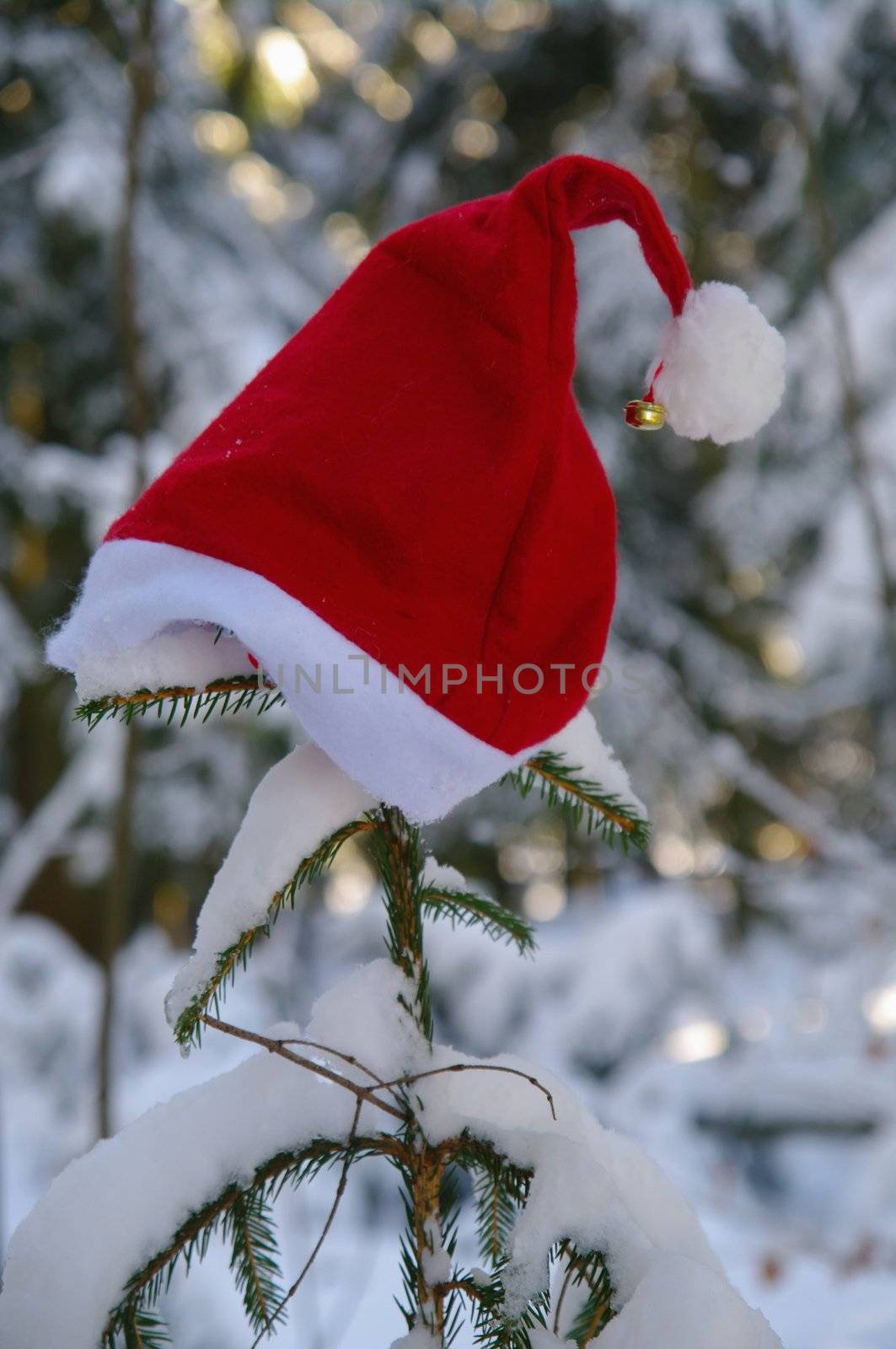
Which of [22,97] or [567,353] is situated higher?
[567,353]

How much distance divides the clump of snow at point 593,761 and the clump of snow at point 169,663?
0.18 m

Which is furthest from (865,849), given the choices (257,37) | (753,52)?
(257,37)

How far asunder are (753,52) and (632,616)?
1.45 meters

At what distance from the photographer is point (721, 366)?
0.54m

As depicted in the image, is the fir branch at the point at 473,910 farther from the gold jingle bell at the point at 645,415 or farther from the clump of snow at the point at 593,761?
the gold jingle bell at the point at 645,415

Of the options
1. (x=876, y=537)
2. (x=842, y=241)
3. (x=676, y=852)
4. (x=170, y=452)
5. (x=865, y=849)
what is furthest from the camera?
(x=676, y=852)

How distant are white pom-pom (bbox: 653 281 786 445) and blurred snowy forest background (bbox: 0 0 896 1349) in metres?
1.10

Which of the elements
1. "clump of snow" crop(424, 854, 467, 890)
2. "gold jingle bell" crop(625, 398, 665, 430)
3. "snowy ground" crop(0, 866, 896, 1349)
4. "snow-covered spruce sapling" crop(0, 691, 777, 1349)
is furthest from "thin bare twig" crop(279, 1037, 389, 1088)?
"snowy ground" crop(0, 866, 896, 1349)

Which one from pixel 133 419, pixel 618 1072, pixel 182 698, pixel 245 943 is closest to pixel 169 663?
pixel 182 698

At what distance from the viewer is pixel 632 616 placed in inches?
117

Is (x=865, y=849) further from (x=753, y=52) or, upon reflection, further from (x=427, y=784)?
(x=427, y=784)

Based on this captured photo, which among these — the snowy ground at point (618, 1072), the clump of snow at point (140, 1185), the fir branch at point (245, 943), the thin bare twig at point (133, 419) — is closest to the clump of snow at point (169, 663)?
the fir branch at point (245, 943)

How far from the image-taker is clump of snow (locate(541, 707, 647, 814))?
1.92 feet

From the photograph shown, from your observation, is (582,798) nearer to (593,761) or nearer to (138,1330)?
(593,761)
